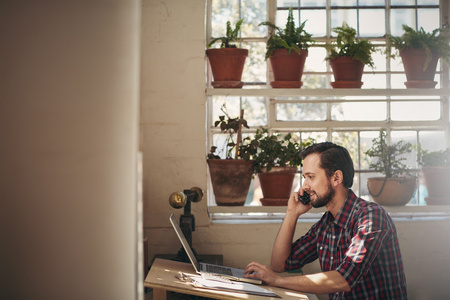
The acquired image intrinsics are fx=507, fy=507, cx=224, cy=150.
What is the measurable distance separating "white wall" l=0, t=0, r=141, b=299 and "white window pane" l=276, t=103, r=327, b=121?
3.18 m

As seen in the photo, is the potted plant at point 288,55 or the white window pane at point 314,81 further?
the white window pane at point 314,81

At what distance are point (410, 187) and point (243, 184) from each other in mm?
1104

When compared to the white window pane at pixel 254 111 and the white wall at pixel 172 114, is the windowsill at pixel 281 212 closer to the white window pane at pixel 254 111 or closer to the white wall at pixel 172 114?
the white wall at pixel 172 114

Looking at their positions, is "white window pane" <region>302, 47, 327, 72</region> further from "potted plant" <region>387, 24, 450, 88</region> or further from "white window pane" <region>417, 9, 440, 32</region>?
"white window pane" <region>417, 9, 440, 32</region>

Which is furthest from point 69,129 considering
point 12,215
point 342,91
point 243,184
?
point 342,91

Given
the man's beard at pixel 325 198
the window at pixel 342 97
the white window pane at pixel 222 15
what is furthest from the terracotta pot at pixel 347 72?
the man's beard at pixel 325 198

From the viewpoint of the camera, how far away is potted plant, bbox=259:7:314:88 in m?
3.28

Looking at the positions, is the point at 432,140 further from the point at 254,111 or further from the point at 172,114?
the point at 172,114

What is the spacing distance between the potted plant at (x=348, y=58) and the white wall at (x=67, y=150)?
3.03m

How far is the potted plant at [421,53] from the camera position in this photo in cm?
337

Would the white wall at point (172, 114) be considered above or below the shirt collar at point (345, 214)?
above

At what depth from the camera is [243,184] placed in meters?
3.23

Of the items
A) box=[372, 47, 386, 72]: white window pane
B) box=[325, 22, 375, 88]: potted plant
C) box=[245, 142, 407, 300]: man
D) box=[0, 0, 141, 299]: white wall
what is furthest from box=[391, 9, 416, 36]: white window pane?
box=[0, 0, 141, 299]: white wall

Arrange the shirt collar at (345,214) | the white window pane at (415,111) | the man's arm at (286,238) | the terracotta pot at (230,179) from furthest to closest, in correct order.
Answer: the white window pane at (415,111), the terracotta pot at (230,179), the man's arm at (286,238), the shirt collar at (345,214)
